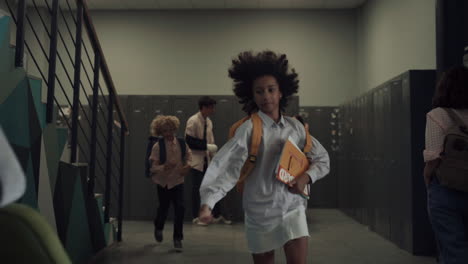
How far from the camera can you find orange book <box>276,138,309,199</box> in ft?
5.61

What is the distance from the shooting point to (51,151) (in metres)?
2.79

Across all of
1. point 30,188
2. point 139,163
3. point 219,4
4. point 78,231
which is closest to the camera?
point 30,188

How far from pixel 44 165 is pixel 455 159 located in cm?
231

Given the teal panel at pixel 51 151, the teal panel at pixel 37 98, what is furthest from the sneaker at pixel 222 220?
the teal panel at pixel 37 98

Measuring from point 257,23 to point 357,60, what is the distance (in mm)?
1974

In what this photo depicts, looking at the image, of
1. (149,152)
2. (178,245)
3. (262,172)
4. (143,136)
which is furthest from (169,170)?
(262,172)

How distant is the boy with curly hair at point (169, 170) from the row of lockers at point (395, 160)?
6.74ft

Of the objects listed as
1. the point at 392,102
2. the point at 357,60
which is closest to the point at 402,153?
the point at 392,102

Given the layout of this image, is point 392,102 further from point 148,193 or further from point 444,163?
point 148,193

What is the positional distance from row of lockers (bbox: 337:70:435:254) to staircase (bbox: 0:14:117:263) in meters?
2.78

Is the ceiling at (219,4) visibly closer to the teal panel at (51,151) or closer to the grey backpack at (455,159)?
the teal panel at (51,151)

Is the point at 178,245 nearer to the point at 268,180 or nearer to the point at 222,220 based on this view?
the point at 222,220

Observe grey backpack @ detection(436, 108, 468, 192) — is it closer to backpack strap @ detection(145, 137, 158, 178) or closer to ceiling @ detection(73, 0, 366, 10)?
backpack strap @ detection(145, 137, 158, 178)

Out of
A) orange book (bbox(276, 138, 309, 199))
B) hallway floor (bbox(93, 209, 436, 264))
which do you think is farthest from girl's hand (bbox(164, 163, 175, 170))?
orange book (bbox(276, 138, 309, 199))
